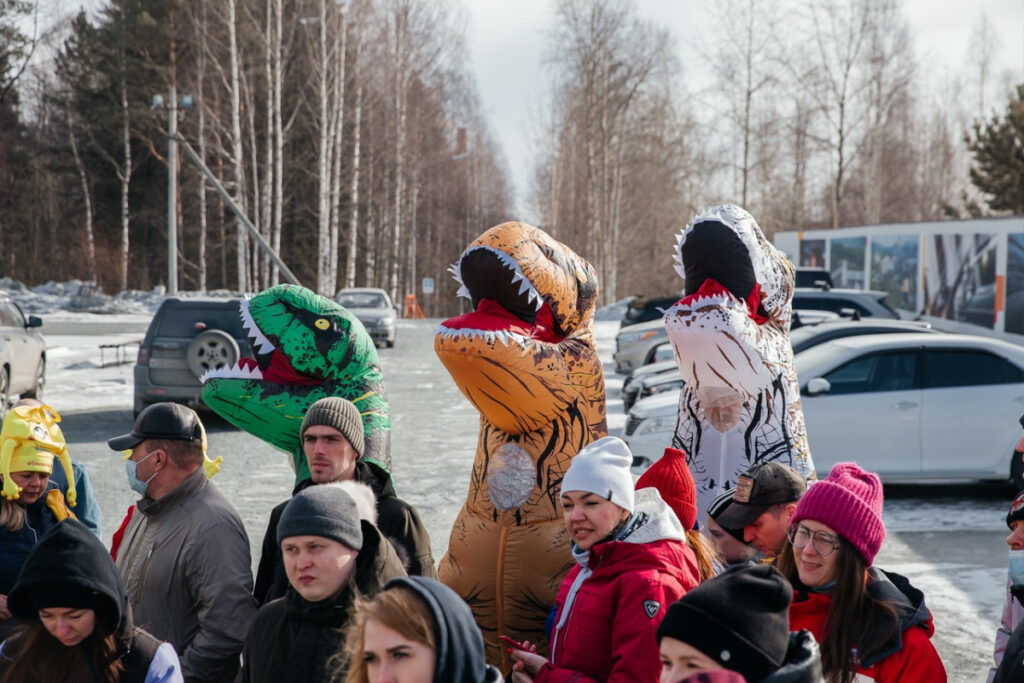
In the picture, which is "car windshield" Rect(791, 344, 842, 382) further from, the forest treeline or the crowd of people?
the forest treeline

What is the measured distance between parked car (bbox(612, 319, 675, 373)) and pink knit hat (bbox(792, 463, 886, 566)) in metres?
13.7

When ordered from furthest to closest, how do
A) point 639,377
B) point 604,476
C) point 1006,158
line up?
point 1006,158
point 639,377
point 604,476

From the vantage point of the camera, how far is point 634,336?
1773cm

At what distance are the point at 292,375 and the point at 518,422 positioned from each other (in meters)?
1.12

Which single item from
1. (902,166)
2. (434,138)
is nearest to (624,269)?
(434,138)

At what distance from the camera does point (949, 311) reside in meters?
21.2

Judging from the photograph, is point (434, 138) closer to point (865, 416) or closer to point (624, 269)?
point (624, 269)

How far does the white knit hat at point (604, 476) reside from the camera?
2.81 m

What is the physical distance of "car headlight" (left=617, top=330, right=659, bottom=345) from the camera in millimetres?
17438

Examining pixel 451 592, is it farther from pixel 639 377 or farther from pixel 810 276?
pixel 810 276

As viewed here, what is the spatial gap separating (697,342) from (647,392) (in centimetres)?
795

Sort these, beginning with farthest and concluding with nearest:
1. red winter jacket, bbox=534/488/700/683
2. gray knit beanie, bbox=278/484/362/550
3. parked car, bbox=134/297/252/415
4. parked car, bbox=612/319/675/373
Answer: parked car, bbox=612/319/675/373 → parked car, bbox=134/297/252/415 → gray knit beanie, bbox=278/484/362/550 → red winter jacket, bbox=534/488/700/683

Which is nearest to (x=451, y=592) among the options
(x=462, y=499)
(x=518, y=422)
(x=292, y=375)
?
(x=518, y=422)

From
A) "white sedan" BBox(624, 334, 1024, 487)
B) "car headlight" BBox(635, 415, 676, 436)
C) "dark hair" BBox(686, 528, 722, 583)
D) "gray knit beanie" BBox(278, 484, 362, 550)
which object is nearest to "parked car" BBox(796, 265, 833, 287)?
"white sedan" BBox(624, 334, 1024, 487)
